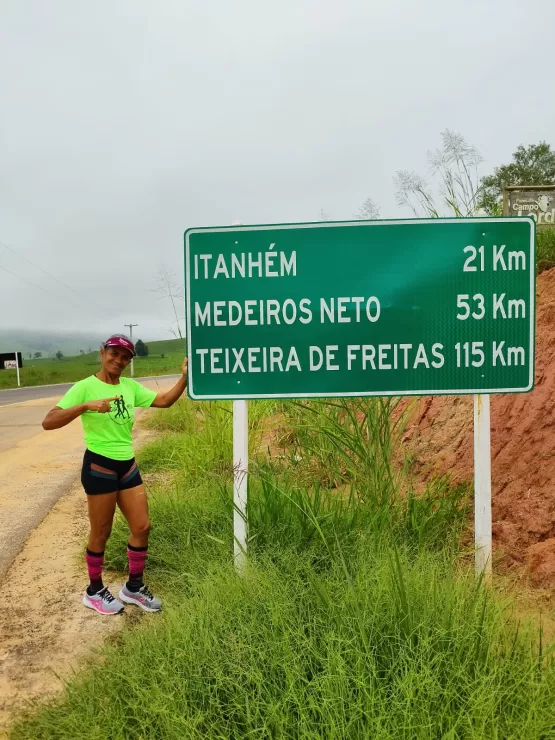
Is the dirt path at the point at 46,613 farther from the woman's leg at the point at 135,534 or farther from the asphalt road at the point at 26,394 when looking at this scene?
the asphalt road at the point at 26,394

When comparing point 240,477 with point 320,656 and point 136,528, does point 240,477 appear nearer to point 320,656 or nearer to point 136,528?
point 136,528

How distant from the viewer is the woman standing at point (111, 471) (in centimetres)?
319

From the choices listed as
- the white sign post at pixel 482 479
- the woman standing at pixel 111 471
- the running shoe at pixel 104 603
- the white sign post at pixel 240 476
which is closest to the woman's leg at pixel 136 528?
the woman standing at pixel 111 471

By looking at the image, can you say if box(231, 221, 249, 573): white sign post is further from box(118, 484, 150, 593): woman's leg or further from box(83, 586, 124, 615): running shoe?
box(83, 586, 124, 615): running shoe

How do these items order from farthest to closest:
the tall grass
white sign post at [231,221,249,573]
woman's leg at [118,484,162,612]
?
1. the tall grass
2. woman's leg at [118,484,162,612]
3. white sign post at [231,221,249,573]

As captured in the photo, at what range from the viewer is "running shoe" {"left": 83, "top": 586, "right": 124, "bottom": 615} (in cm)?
320

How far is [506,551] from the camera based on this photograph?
11.0 feet

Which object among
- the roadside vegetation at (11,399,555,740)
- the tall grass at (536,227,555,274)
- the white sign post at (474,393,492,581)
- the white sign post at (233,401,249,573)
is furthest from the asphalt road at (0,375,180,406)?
the white sign post at (474,393,492,581)

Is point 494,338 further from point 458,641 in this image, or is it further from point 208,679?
point 208,679

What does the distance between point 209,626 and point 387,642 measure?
0.73m

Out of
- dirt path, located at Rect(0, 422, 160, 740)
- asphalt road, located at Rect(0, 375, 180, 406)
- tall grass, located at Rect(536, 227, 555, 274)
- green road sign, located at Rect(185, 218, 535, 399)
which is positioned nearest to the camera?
dirt path, located at Rect(0, 422, 160, 740)

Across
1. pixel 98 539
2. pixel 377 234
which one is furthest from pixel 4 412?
pixel 377 234

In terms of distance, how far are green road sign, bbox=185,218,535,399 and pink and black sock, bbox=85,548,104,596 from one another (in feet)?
3.69

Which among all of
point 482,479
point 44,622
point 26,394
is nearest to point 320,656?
point 482,479
